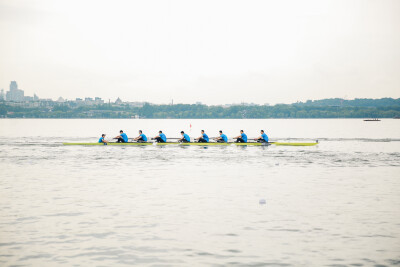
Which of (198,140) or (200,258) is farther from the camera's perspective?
(198,140)

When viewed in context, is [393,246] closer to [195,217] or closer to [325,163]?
[195,217]

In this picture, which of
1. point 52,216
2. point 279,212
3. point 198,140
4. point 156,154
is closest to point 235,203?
point 279,212

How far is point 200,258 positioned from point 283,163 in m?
22.2

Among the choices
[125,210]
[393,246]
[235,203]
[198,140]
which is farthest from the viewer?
[198,140]

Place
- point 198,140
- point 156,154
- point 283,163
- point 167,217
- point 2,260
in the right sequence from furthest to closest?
point 198,140 < point 156,154 < point 283,163 < point 167,217 < point 2,260

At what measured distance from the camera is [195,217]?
15.4 meters

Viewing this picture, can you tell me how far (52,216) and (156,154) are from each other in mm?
23968

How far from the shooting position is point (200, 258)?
11070 mm

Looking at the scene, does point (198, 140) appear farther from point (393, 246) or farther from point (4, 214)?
point (393, 246)

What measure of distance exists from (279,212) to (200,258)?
5816 mm

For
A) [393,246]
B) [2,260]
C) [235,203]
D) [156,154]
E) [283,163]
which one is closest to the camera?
[2,260]

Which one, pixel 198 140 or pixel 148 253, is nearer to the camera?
pixel 148 253

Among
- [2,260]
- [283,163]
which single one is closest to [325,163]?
[283,163]

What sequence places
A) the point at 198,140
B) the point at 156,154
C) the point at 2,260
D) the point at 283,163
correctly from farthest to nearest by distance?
the point at 198,140 → the point at 156,154 → the point at 283,163 → the point at 2,260
